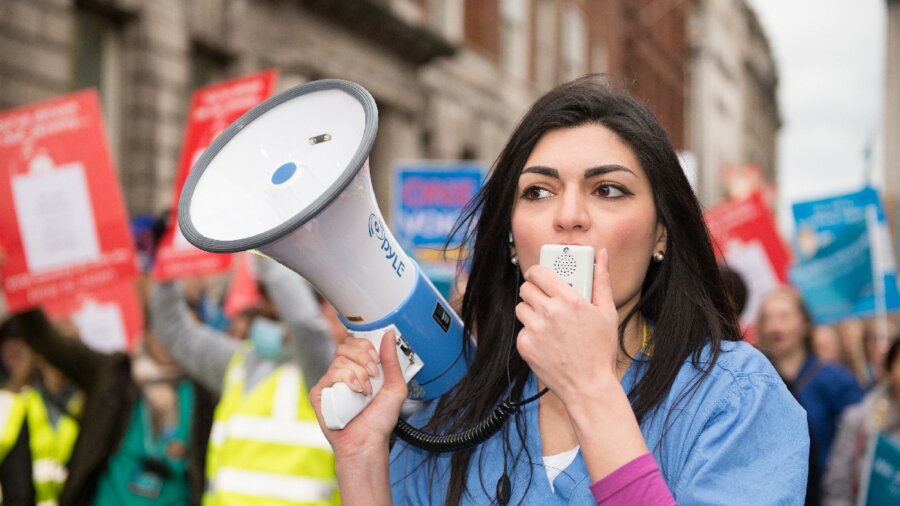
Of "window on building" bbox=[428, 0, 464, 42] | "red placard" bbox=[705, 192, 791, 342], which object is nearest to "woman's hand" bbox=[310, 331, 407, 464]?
"red placard" bbox=[705, 192, 791, 342]

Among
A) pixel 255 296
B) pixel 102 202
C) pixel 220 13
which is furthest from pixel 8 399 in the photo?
pixel 220 13

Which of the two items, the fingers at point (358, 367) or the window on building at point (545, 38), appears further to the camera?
the window on building at point (545, 38)

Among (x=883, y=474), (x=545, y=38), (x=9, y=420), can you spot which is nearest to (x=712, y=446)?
(x=883, y=474)

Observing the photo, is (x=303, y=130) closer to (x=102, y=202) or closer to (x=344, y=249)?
(x=344, y=249)

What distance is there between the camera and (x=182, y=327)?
4016 mm

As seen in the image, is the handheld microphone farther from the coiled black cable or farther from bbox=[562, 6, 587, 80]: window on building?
bbox=[562, 6, 587, 80]: window on building

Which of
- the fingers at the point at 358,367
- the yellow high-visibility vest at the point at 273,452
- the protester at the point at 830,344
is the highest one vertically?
the fingers at the point at 358,367

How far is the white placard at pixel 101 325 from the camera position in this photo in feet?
15.2

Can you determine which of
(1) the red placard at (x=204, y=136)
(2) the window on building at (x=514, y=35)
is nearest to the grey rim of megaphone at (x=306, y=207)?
(1) the red placard at (x=204, y=136)

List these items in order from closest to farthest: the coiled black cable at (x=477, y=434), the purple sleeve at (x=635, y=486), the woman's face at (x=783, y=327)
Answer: the purple sleeve at (x=635, y=486) < the coiled black cable at (x=477, y=434) < the woman's face at (x=783, y=327)

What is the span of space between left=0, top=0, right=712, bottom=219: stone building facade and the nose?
1.38 feet

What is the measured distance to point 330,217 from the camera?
1602 mm

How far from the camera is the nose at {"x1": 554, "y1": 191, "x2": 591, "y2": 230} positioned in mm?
1544

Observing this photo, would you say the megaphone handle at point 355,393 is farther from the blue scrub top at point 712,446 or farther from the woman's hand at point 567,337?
the woman's hand at point 567,337
